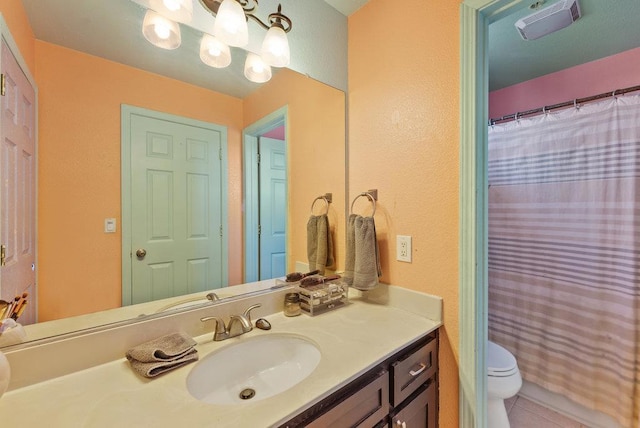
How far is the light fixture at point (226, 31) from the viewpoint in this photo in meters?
0.89

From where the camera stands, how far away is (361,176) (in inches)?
54.5

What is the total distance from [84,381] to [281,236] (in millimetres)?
813

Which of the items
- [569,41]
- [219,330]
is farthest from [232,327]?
[569,41]

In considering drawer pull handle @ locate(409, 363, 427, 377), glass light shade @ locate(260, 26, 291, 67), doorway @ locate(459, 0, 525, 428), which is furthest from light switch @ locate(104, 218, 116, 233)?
doorway @ locate(459, 0, 525, 428)

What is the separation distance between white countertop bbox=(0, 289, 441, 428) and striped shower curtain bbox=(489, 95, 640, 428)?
4.92ft

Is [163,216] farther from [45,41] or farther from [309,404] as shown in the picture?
[309,404]

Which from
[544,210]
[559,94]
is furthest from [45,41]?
[559,94]

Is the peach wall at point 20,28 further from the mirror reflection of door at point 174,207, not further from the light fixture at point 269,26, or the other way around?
the light fixture at point 269,26

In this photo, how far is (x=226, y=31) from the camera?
0.99 meters

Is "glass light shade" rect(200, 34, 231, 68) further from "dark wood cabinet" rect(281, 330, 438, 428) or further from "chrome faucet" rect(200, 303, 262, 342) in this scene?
"dark wood cabinet" rect(281, 330, 438, 428)

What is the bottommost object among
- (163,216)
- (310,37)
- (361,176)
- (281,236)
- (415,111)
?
(281,236)

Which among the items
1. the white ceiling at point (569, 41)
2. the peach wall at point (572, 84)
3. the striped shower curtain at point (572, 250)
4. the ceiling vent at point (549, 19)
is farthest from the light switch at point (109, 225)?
the peach wall at point (572, 84)

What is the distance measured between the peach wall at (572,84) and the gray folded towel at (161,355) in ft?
9.43

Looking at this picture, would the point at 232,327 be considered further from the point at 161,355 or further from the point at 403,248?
the point at 403,248
